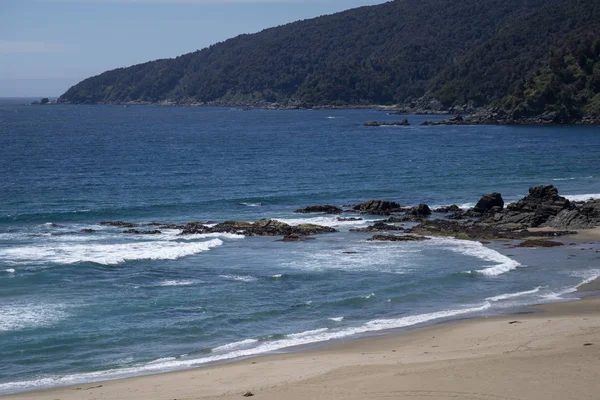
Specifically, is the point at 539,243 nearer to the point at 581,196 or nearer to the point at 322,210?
the point at 322,210

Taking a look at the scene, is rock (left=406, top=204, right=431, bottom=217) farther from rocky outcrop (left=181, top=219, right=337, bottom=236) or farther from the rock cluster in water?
rocky outcrop (left=181, top=219, right=337, bottom=236)

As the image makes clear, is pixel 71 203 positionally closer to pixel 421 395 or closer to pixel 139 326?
pixel 139 326

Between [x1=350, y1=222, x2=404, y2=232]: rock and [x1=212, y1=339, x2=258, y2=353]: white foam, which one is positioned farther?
[x1=350, y1=222, x2=404, y2=232]: rock

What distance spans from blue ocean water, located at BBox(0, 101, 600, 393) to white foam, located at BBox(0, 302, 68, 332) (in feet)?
0.31

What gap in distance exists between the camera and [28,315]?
82.7 ft

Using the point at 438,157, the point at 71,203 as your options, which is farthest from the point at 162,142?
the point at 71,203

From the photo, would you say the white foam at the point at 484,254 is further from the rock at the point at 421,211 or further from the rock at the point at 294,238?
the rock at the point at 421,211

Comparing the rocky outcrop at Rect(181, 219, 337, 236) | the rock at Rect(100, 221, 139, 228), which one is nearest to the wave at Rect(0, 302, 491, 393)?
the rocky outcrop at Rect(181, 219, 337, 236)

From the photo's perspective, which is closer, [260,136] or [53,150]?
[53,150]

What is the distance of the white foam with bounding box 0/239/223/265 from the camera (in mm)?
33656

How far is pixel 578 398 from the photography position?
15.5m

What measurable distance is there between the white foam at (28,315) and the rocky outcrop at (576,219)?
26.4 m

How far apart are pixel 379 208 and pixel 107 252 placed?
60.0 ft

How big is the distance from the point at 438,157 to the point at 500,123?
53.6 m
